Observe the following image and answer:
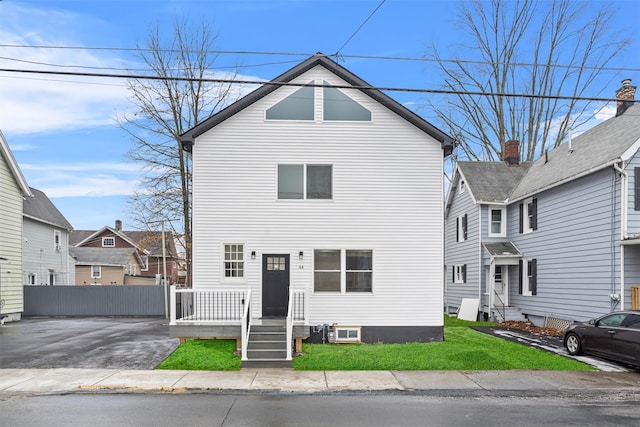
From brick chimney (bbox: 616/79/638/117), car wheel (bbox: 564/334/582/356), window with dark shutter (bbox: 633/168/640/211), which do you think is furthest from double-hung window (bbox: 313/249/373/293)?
brick chimney (bbox: 616/79/638/117)

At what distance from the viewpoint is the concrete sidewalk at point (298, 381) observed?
1057 cm

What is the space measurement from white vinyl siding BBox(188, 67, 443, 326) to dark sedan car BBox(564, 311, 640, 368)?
12.8 ft

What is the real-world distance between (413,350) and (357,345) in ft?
6.03

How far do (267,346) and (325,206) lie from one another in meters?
4.86

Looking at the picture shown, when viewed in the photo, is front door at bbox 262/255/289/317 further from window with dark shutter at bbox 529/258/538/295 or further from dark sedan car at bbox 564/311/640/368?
window with dark shutter at bbox 529/258/538/295

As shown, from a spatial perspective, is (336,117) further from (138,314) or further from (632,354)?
(138,314)

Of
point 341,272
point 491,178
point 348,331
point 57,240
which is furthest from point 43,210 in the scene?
point 491,178

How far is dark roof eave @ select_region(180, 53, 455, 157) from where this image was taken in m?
16.0

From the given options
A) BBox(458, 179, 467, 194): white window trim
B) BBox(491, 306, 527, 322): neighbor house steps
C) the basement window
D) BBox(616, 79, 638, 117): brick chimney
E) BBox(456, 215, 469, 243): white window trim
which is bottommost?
BBox(491, 306, 527, 322): neighbor house steps

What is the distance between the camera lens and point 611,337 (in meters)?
13.1

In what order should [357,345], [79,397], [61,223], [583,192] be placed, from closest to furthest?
[79,397], [357,345], [583,192], [61,223]

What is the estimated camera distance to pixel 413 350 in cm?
1442

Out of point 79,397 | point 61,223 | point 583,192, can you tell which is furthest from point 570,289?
point 61,223

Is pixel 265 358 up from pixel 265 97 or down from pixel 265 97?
down
